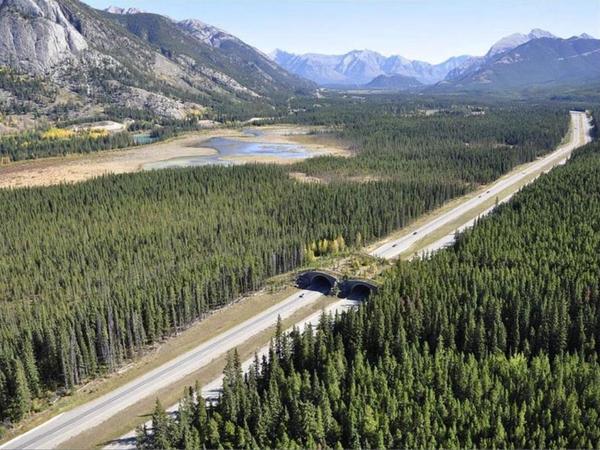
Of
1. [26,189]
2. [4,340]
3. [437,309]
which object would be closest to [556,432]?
[437,309]

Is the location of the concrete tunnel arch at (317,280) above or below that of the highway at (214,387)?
above

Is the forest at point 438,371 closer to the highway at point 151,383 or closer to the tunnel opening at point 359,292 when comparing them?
the tunnel opening at point 359,292

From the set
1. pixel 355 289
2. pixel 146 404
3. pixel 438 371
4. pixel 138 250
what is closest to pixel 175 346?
pixel 146 404

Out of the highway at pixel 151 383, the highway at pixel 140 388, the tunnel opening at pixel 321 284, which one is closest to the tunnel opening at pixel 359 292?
the highway at pixel 151 383

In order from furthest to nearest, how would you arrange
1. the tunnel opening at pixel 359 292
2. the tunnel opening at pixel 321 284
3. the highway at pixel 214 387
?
1. the tunnel opening at pixel 321 284
2. the tunnel opening at pixel 359 292
3. the highway at pixel 214 387

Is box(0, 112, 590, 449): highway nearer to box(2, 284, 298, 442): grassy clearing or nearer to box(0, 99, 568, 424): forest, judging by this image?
box(2, 284, 298, 442): grassy clearing

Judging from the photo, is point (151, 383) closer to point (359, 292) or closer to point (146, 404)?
point (146, 404)

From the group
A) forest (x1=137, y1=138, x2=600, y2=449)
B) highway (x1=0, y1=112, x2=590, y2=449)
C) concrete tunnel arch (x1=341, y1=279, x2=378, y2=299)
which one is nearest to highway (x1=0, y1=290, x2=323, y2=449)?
highway (x1=0, y1=112, x2=590, y2=449)
